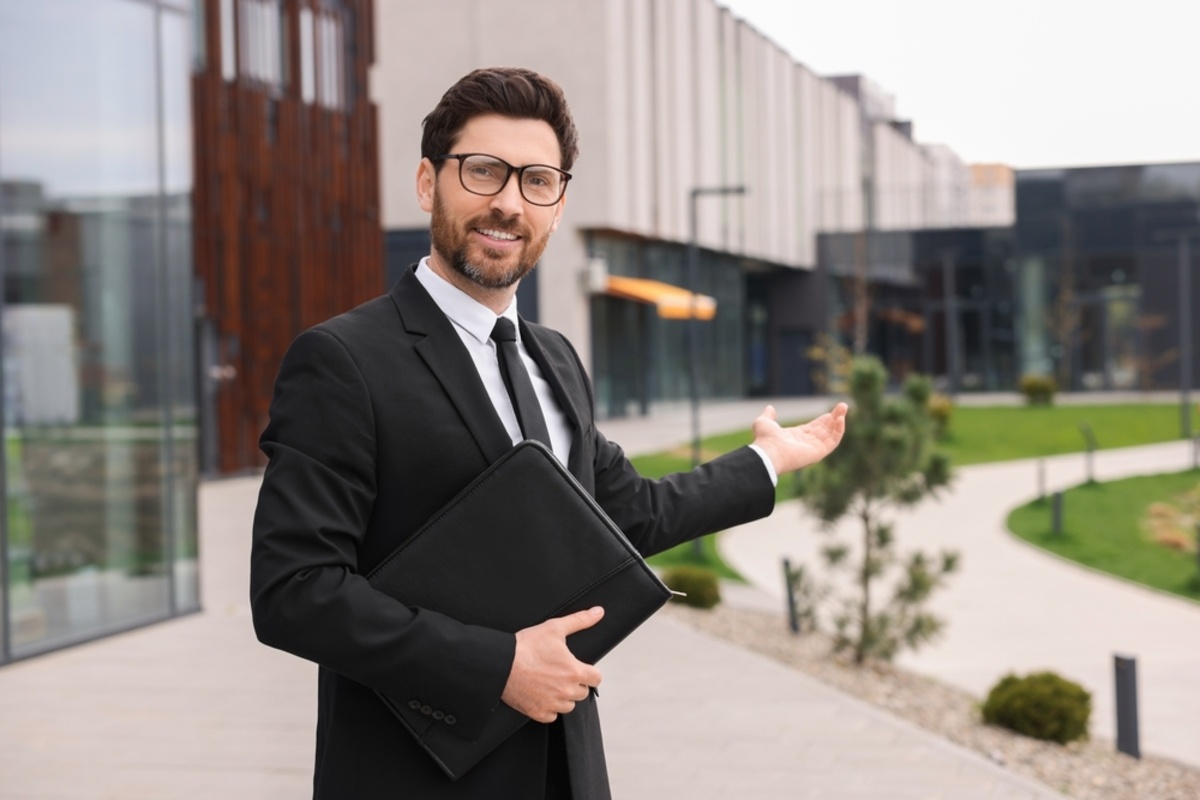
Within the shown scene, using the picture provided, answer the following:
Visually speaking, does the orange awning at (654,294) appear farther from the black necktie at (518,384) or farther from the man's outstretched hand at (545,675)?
the man's outstretched hand at (545,675)

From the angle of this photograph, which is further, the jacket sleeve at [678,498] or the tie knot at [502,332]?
the jacket sleeve at [678,498]

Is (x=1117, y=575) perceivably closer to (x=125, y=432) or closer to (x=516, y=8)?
(x=125, y=432)

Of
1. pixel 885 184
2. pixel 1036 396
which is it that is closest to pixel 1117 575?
pixel 1036 396

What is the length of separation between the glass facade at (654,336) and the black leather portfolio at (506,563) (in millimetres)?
29335

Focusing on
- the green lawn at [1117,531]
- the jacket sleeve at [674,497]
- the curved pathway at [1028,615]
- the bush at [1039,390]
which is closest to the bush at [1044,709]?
the curved pathway at [1028,615]

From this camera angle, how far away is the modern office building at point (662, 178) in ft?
97.2

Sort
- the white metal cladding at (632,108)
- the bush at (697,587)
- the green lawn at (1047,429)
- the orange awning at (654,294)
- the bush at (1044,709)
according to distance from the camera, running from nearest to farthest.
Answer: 1. the bush at (1044,709)
2. the bush at (697,587)
3. the green lawn at (1047,429)
4. the white metal cladding at (632,108)
5. the orange awning at (654,294)

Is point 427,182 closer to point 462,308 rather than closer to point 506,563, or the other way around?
point 462,308

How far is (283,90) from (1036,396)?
2281 centimetres

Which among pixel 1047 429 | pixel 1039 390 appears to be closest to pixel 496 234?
pixel 1047 429

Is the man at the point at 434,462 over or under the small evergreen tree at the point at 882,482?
over

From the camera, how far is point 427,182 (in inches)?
88.0

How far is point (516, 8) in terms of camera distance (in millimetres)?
29828

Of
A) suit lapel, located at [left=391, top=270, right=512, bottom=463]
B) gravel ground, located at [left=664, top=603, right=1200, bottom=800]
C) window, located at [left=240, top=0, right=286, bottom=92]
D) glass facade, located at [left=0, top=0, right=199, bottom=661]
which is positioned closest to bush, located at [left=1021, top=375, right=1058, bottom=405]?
window, located at [left=240, top=0, right=286, bottom=92]
